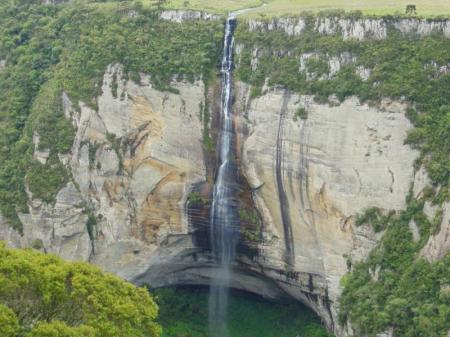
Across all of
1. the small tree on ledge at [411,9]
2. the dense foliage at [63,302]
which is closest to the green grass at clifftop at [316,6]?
the small tree on ledge at [411,9]

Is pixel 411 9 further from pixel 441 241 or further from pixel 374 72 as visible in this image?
pixel 441 241

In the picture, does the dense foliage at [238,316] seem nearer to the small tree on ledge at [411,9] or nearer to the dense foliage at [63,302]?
the dense foliage at [63,302]

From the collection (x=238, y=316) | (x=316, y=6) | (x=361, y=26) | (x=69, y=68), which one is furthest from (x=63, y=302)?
(x=316, y=6)

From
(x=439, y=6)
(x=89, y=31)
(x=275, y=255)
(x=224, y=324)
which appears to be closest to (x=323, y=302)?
(x=275, y=255)

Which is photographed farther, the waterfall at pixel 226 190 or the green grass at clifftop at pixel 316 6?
the waterfall at pixel 226 190

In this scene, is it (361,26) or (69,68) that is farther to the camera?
(69,68)

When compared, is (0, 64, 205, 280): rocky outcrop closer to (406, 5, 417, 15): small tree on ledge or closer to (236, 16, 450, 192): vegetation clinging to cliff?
(236, 16, 450, 192): vegetation clinging to cliff

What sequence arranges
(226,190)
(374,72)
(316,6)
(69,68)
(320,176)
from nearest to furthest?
(374,72)
(320,176)
(226,190)
(316,6)
(69,68)
